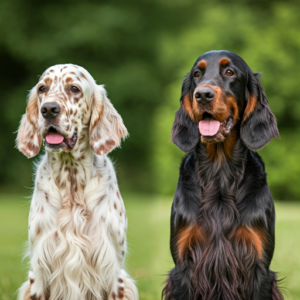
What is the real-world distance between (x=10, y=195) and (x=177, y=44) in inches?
247

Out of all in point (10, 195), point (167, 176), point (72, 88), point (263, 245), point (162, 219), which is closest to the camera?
point (263, 245)

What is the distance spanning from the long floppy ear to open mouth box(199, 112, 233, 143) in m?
0.64

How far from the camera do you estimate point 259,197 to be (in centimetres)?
321

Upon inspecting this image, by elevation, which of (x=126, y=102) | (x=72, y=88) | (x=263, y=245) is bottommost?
(x=263, y=245)

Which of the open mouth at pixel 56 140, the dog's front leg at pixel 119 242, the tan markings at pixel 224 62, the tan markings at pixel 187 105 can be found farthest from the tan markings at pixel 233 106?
the open mouth at pixel 56 140

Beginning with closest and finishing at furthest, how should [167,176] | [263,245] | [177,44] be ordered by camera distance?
[263,245]
[167,176]
[177,44]

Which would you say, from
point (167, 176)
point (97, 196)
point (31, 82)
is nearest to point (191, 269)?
point (97, 196)

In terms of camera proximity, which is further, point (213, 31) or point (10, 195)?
point (10, 195)

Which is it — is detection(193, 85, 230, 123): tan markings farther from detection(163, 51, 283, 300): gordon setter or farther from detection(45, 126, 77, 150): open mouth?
detection(45, 126, 77, 150): open mouth

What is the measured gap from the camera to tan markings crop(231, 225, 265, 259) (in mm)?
3119

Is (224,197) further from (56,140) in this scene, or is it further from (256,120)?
(56,140)

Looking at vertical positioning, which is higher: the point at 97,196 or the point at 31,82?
the point at 31,82

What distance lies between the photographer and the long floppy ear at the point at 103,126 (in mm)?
3352

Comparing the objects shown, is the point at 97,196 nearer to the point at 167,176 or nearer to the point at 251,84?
the point at 251,84
